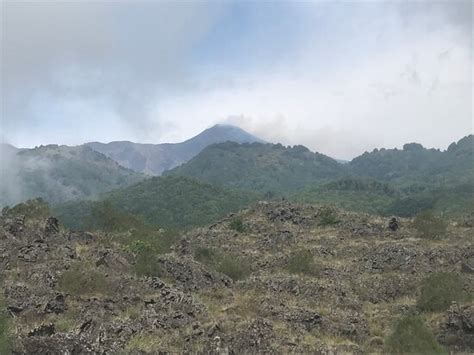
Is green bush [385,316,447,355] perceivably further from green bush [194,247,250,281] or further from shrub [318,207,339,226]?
shrub [318,207,339,226]

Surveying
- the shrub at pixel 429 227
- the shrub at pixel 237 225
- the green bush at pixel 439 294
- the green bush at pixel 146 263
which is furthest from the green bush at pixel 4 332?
the shrub at pixel 237 225

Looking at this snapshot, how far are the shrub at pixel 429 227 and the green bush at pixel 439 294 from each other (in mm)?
22863

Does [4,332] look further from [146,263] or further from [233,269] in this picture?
[233,269]

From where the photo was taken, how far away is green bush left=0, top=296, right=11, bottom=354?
17.4m

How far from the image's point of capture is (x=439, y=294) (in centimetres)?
2752

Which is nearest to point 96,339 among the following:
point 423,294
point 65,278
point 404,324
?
→ point 65,278

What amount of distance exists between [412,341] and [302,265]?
68.4ft

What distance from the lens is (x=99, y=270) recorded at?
29.8 meters

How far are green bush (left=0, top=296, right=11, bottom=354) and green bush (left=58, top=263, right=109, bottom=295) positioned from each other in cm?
399

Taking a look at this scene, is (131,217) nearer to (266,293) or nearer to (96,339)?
(266,293)

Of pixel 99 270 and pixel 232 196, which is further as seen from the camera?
pixel 232 196

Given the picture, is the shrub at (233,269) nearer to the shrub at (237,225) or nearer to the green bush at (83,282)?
the green bush at (83,282)

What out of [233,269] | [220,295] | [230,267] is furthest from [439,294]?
[230,267]

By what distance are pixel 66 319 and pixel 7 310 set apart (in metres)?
2.76
